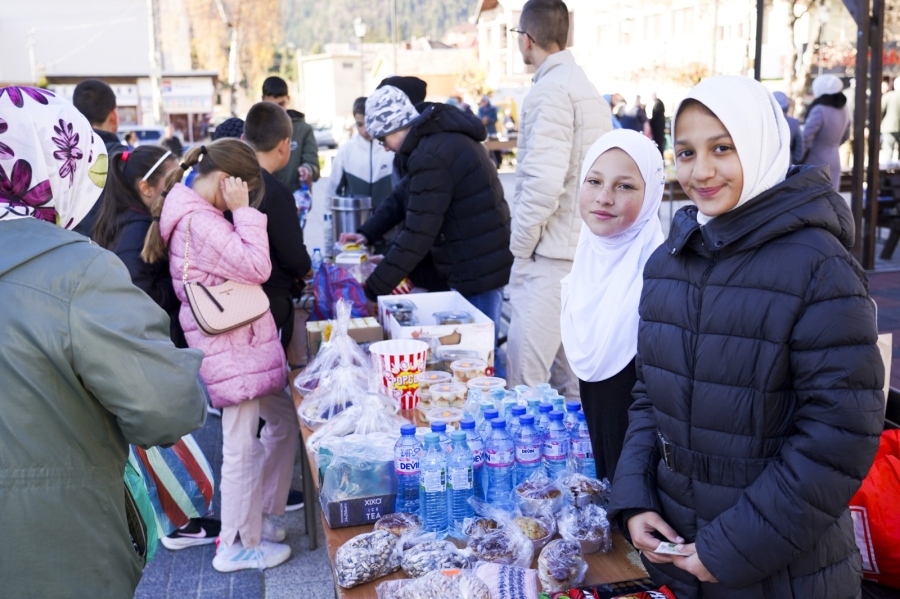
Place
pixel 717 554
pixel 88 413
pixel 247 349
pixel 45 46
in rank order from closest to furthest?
pixel 717 554
pixel 88 413
pixel 247 349
pixel 45 46

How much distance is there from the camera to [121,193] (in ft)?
11.8

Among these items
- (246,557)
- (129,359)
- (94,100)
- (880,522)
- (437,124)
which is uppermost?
(94,100)

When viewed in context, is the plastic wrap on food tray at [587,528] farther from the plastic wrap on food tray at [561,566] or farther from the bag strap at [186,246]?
the bag strap at [186,246]

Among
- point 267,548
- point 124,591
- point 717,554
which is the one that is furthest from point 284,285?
point 717,554

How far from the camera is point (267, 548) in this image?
372 centimetres

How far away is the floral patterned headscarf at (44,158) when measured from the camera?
5.24ft

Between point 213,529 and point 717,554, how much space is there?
3.16 m

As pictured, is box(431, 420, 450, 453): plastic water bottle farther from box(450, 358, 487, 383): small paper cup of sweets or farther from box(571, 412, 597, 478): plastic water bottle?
box(450, 358, 487, 383): small paper cup of sweets

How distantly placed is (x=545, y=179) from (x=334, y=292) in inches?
49.6

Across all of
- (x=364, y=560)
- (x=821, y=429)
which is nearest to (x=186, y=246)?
(x=364, y=560)

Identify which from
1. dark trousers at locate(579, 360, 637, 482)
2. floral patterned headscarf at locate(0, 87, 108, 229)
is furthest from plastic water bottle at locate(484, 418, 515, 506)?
floral patterned headscarf at locate(0, 87, 108, 229)

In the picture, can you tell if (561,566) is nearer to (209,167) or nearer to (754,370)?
(754,370)

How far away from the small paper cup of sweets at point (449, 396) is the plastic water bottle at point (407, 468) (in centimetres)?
64

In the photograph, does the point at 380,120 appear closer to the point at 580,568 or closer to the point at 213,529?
the point at 213,529
